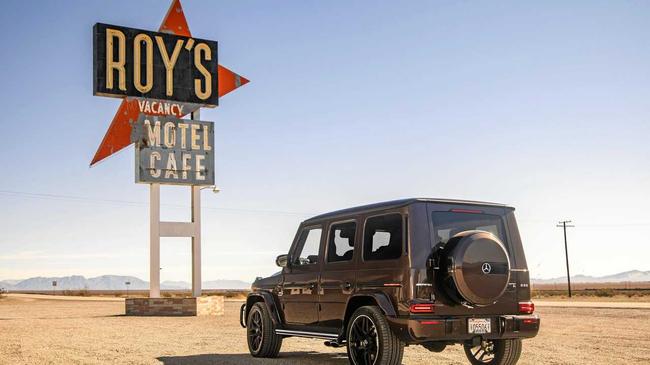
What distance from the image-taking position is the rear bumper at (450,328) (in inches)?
358

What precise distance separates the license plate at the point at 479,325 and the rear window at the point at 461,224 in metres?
1.02

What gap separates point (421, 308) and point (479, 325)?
91 centimetres

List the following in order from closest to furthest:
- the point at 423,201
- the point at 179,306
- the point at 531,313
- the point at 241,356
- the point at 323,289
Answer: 1. the point at 423,201
2. the point at 531,313
3. the point at 323,289
4. the point at 241,356
5. the point at 179,306

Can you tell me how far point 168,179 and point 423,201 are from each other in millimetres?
22599

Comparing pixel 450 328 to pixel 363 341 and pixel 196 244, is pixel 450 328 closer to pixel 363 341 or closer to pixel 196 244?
pixel 363 341

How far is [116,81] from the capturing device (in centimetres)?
3048

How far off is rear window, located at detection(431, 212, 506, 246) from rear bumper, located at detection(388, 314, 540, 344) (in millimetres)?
933

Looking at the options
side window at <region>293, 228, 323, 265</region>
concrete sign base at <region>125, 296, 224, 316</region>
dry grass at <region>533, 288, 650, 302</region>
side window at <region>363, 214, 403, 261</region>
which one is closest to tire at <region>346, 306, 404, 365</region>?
side window at <region>363, 214, 403, 261</region>

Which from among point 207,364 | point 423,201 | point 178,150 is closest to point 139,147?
point 178,150

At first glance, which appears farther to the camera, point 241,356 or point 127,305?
point 127,305

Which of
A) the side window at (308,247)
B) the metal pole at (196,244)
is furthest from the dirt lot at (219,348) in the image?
the metal pole at (196,244)

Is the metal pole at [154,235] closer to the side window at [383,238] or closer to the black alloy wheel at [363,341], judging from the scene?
the side window at [383,238]

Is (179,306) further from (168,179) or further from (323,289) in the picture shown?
(323,289)

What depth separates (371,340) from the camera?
9.69m
